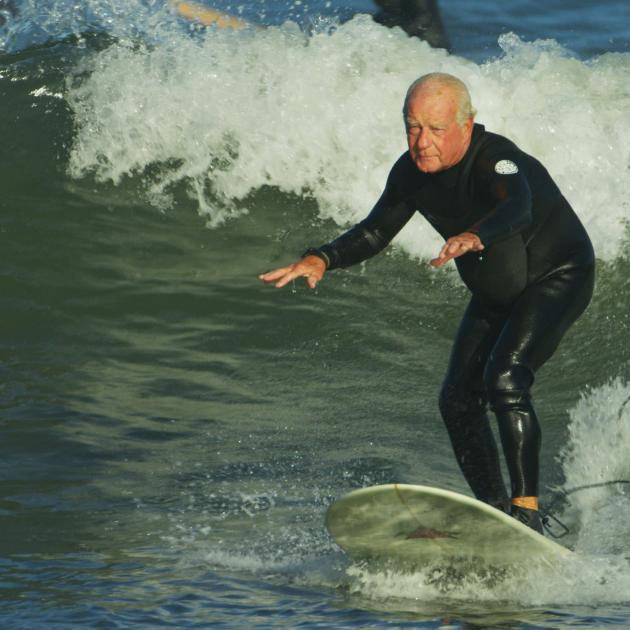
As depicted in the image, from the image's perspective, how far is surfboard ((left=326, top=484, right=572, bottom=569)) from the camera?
4672 millimetres

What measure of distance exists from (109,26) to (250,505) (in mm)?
7391

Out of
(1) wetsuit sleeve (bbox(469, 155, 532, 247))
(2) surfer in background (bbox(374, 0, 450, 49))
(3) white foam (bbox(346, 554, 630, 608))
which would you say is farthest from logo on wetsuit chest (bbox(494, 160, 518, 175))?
(2) surfer in background (bbox(374, 0, 450, 49))

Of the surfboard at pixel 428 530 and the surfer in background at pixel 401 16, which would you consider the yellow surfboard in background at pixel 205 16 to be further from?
the surfboard at pixel 428 530

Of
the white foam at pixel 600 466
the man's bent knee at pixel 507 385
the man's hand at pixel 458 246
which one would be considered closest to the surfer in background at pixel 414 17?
the white foam at pixel 600 466

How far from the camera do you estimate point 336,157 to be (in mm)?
10758

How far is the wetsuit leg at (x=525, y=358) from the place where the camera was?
500cm

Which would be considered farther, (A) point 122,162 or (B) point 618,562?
(A) point 122,162

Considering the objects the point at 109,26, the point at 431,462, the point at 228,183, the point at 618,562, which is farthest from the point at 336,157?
the point at 618,562

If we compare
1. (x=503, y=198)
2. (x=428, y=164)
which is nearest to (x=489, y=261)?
(x=503, y=198)

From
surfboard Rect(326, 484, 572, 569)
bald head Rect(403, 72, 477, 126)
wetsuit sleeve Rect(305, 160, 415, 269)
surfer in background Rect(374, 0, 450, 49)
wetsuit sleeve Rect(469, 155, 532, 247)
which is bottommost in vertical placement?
surfboard Rect(326, 484, 572, 569)

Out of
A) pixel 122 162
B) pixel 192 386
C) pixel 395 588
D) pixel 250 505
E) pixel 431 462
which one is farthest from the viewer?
pixel 122 162

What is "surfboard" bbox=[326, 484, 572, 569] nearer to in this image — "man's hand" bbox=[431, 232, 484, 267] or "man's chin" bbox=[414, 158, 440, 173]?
"man's hand" bbox=[431, 232, 484, 267]

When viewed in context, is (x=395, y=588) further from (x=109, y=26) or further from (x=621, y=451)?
(x=109, y=26)

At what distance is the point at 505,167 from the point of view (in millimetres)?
5016
